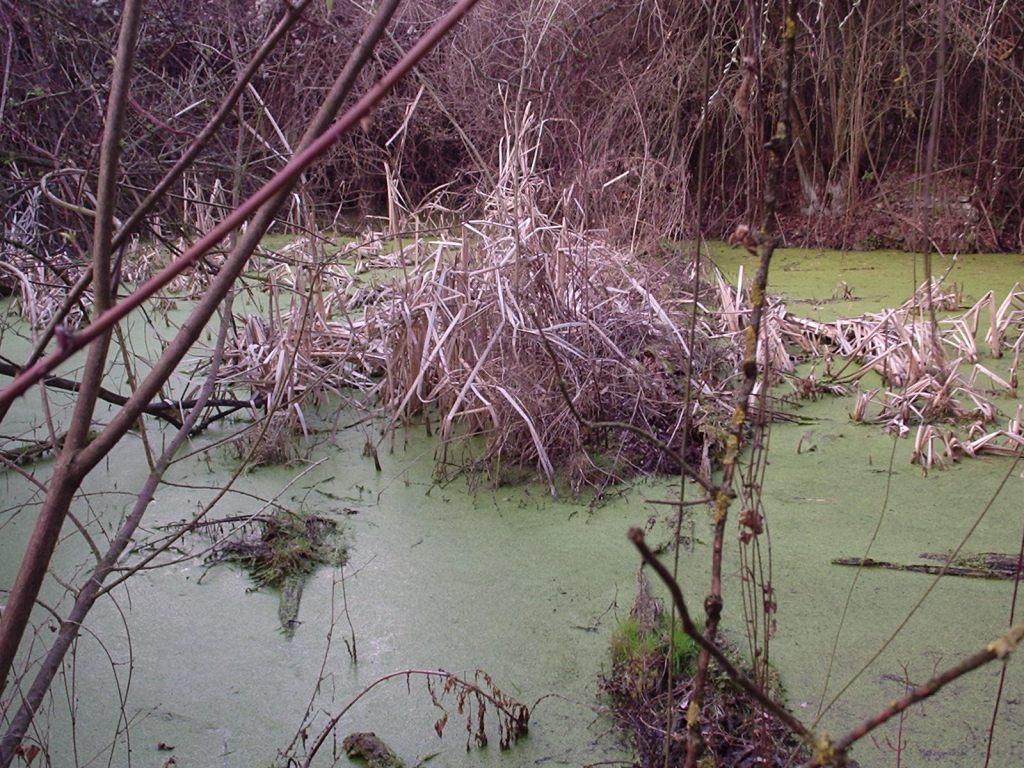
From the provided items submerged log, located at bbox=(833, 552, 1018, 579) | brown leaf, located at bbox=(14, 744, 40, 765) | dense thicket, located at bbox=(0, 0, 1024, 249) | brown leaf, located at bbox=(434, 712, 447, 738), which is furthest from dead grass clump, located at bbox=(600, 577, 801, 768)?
dense thicket, located at bbox=(0, 0, 1024, 249)

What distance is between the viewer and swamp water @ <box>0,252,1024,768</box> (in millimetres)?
1777

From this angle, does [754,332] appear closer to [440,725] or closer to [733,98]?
[440,725]

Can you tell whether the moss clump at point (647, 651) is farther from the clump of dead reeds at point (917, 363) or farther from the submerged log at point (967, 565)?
the clump of dead reeds at point (917, 363)

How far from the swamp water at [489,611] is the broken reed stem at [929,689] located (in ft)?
3.33

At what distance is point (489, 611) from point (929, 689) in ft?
5.32

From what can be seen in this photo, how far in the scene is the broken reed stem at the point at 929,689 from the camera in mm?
553

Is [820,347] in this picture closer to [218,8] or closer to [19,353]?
[218,8]

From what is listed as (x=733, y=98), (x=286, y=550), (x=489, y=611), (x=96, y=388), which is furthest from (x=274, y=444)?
(x=733, y=98)

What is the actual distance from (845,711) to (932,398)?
142 centimetres

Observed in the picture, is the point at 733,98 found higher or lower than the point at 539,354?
higher

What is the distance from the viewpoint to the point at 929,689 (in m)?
0.59

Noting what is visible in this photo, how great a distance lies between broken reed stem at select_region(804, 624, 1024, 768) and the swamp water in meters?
1.01

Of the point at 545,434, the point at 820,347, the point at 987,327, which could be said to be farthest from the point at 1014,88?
the point at 545,434

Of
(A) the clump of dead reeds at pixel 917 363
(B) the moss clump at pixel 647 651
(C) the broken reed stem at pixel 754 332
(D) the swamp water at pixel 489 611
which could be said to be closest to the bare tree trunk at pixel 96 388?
Result: (C) the broken reed stem at pixel 754 332
